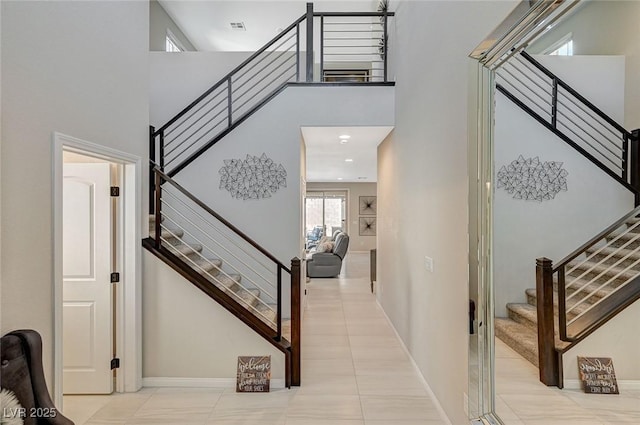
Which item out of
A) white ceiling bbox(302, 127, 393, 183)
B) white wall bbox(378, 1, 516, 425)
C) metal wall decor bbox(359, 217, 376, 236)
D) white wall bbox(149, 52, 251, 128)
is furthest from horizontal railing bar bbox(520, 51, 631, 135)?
metal wall decor bbox(359, 217, 376, 236)

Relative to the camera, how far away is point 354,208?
12.7 metres

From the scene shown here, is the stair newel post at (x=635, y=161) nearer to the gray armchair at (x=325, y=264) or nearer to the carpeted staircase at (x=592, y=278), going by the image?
the carpeted staircase at (x=592, y=278)

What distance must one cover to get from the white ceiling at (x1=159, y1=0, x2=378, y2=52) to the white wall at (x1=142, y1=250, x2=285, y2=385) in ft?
15.0

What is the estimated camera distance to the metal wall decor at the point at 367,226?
1270 centimetres

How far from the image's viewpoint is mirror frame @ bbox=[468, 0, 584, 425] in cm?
178

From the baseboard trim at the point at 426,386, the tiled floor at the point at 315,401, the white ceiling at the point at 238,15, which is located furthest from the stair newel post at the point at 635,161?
the white ceiling at the point at 238,15

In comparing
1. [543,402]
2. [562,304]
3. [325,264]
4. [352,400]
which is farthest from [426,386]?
[325,264]

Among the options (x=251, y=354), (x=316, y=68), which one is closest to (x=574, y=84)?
(x=251, y=354)

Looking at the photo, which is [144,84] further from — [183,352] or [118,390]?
[118,390]

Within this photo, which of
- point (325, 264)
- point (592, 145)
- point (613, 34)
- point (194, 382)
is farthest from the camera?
point (325, 264)

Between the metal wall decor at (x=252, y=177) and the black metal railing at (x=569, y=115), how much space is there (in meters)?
2.83

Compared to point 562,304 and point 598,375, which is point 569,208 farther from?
point 598,375

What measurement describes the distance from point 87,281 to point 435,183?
117 inches

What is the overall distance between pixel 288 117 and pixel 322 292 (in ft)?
Result: 11.9
